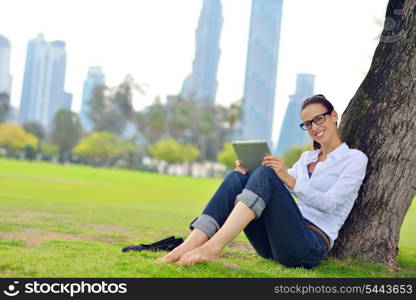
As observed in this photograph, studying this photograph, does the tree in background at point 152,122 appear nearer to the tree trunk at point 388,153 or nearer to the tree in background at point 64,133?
the tree in background at point 64,133

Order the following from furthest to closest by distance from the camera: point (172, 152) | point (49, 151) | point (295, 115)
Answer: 1. point (295, 115)
2. point (49, 151)
3. point (172, 152)

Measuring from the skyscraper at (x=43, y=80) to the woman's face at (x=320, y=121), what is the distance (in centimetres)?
18664

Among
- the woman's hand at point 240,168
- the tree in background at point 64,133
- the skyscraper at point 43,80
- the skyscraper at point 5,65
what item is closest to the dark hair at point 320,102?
the woman's hand at point 240,168

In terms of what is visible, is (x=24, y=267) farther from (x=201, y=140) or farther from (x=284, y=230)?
(x=201, y=140)

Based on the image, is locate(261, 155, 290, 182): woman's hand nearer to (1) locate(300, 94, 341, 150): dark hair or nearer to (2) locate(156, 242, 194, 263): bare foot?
(1) locate(300, 94, 341, 150): dark hair

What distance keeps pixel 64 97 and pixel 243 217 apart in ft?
645

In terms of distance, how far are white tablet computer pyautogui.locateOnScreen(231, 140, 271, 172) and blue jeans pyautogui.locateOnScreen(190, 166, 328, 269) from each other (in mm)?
128

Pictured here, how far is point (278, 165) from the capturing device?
4.02m

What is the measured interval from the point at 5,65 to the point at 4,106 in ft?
324

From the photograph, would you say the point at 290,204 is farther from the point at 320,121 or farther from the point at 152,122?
the point at 152,122

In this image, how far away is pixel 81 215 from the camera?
1095 cm

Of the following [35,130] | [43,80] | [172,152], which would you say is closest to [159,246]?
[172,152]

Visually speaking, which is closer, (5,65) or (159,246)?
(159,246)

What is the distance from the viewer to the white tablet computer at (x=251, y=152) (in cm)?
414
